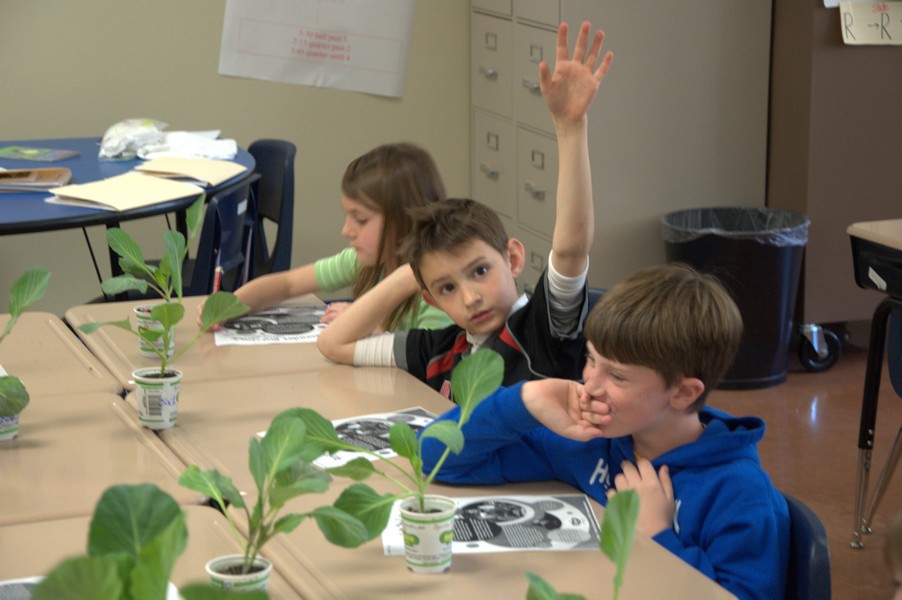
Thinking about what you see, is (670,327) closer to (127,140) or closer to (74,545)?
(74,545)

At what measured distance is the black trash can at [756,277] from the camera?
378cm

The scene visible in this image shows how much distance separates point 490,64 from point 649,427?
327 cm

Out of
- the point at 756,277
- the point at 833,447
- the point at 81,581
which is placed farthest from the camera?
the point at 756,277

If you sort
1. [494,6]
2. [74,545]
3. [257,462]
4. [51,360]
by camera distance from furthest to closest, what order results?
[494,6] < [51,360] < [74,545] < [257,462]

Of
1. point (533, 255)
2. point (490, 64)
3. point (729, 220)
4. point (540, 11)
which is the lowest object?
point (533, 255)

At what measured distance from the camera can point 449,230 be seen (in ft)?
6.13

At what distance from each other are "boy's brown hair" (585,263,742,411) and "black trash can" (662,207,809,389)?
228 centimetres

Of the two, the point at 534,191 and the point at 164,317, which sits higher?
the point at 164,317

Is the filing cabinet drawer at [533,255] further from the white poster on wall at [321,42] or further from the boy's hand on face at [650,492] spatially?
the boy's hand on face at [650,492]

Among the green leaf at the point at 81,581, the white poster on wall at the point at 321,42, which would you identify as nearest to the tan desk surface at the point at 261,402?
the green leaf at the point at 81,581

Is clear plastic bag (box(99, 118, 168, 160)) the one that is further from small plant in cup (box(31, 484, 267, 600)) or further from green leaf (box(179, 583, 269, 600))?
green leaf (box(179, 583, 269, 600))

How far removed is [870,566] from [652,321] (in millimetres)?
1462

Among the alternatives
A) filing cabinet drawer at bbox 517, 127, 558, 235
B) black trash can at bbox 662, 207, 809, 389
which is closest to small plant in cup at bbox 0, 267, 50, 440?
black trash can at bbox 662, 207, 809, 389

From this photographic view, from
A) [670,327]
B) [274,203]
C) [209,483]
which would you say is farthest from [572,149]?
[274,203]
